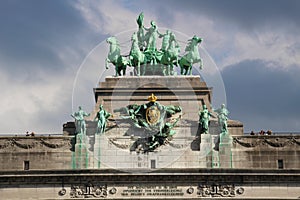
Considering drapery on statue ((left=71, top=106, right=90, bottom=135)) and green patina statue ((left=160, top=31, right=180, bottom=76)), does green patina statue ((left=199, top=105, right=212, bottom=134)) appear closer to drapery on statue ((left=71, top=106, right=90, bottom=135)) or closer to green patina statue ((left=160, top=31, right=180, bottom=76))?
green patina statue ((left=160, top=31, right=180, bottom=76))

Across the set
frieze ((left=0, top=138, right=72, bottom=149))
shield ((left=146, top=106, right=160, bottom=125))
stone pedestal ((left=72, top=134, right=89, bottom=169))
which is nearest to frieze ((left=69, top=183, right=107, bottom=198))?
stone pedestal ((left=72, top=134, right=89, bottom=169))

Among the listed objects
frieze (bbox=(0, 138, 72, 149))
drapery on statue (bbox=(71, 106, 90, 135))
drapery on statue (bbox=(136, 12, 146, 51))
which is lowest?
frieze (bbox=(0, 138, 72, 149))

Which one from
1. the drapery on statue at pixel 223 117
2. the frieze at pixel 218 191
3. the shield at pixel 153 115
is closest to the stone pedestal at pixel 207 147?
the drapery on statue at pixel 223 117

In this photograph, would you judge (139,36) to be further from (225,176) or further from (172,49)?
(225,176)

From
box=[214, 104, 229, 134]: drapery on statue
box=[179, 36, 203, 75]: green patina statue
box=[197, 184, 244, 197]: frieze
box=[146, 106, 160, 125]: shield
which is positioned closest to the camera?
box=[197, 184, 244, 197]: frieze

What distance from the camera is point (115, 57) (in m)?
66.5

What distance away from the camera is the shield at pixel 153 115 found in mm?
62812

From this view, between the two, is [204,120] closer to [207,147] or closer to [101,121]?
[207,147]

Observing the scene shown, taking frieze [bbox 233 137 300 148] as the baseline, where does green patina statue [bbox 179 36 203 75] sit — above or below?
above

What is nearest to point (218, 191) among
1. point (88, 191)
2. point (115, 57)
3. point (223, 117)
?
point (223, 117)

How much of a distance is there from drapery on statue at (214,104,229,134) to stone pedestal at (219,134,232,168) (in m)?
0.48

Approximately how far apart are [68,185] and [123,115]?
7.42 m

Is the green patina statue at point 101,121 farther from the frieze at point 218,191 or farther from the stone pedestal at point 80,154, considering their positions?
the frieze at point 218,191

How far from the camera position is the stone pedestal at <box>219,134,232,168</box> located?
6116 cm
